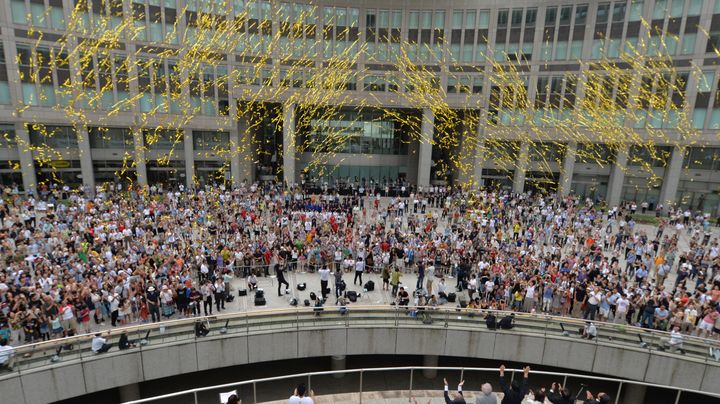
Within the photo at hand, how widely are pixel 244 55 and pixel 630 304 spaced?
36.0m

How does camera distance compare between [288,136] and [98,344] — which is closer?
[98,344]

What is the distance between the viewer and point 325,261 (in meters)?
A: 19.7

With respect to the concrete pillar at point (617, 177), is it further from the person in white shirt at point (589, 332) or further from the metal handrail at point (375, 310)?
the person in white shirt at point (589, 332)

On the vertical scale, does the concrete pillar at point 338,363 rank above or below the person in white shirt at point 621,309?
below

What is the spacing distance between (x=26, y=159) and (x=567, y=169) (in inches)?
1954

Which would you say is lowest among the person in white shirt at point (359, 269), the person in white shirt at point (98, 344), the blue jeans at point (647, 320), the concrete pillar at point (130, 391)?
the concrete pillar at point (130, 391)

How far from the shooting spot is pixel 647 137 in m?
36.1

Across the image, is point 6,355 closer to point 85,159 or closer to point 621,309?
point 621,309

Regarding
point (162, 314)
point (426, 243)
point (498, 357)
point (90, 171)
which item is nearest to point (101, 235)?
point (162, 314)

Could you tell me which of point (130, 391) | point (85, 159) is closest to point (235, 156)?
point (85, 159)

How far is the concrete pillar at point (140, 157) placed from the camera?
37.7 m

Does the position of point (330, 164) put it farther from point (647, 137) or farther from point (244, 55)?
point (647, 137)

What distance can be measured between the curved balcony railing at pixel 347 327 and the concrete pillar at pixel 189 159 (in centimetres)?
2770

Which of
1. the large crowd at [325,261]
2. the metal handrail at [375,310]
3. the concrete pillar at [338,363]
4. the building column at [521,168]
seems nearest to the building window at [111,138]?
the large crowd at [325,261]
